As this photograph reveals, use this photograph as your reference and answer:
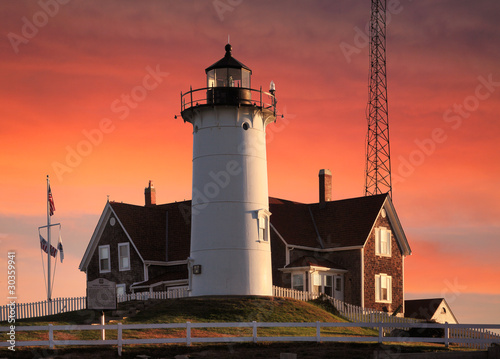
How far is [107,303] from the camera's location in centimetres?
3344

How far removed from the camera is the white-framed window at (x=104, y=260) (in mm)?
51031

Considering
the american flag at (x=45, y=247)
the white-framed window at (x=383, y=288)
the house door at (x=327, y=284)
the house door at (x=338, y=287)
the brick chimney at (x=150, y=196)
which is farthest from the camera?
the brick chimney at (x=150, y=196)

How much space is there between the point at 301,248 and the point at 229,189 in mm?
9485

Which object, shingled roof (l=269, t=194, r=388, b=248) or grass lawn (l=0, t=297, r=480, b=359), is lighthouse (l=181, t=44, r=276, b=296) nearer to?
grass lawn (l=0, t=297, r=480, b=359)

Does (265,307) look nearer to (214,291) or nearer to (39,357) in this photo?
(214,291)

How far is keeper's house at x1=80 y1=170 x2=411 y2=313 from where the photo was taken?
159 ft

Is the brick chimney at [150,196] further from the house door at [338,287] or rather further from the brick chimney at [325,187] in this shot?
the house door at [338,287]

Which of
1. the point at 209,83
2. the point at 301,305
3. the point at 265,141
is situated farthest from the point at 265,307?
the point at 209,83

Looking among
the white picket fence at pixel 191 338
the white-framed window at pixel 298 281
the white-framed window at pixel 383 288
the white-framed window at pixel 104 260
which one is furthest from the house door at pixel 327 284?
the white picket fence at pixel 191 338

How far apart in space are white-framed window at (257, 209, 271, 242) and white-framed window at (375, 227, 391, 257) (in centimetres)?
1028

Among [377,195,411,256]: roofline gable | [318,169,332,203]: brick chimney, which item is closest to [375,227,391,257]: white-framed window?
[377,195,411,256]: roofline gable

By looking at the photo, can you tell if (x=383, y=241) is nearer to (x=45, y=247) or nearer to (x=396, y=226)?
(x=396, y=226)

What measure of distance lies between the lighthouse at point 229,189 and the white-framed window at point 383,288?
10.1 m

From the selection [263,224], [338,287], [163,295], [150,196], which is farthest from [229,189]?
[150,196]
